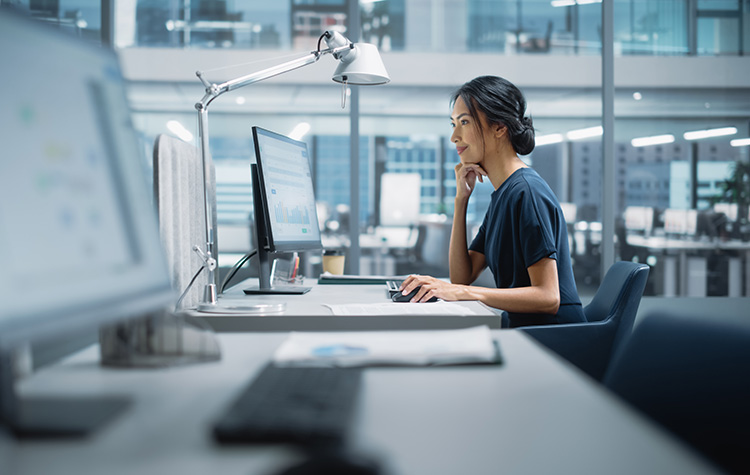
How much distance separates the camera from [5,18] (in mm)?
620

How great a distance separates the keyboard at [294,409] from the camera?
58 cm

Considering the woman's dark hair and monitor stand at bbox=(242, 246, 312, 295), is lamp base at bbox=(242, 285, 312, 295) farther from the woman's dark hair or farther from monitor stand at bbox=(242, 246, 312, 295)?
the woman's dark hair

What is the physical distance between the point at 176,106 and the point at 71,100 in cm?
374

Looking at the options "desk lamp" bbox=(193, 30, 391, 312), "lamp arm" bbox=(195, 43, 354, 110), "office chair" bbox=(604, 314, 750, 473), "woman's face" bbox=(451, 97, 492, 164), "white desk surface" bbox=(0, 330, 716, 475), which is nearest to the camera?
"white desk surface" bbox=(0, 330, 716, 475)

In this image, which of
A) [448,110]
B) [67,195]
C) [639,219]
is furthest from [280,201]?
[639,219]

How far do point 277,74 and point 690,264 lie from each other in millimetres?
3897

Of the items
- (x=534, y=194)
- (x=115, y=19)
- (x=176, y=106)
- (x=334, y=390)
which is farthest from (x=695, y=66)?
(x=334, y=390)

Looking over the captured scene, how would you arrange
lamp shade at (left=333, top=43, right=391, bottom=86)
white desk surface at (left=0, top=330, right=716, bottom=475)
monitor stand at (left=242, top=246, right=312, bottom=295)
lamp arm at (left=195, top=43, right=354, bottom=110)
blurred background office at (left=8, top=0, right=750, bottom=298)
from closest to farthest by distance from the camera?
white desk surface at (left=0, top=330, right=716, bottom=475) < lamp arm at (left=195, top=43, right=354, bottom=110) < monitor stand at (left=242, top=246, right=312, bottom=295) < lamp shade at (left=333, top=43, right=391, bottom=86) < blurred background office at (left=8, top=0, right=750, bottom=298)

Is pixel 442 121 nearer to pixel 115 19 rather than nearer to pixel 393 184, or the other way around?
pixel 393 184

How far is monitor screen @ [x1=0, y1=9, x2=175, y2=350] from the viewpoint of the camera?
589 millimetres

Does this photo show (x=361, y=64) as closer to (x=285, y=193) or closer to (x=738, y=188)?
(x=285, y=193)

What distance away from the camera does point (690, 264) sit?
4.66 metres

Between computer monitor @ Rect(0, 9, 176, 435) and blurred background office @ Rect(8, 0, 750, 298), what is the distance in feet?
10.8

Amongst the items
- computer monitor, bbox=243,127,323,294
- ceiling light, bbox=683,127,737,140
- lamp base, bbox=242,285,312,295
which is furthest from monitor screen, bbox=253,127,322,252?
ceiling light, bbox=683,127,737,140
